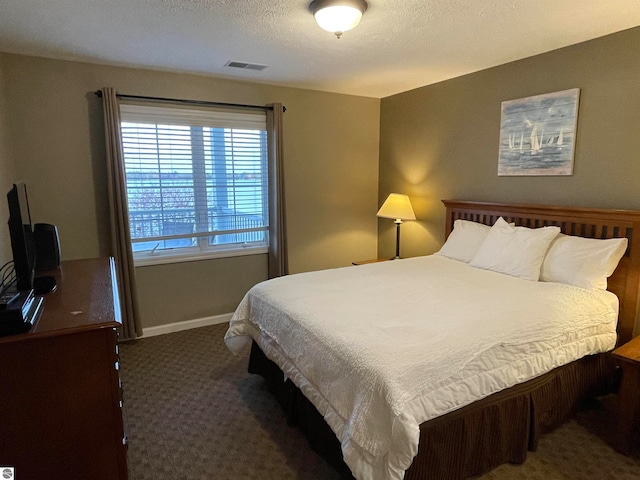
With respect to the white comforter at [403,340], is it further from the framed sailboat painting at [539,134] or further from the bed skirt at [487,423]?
the framed sailboat painting at [539,134]

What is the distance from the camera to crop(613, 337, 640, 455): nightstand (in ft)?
6.59

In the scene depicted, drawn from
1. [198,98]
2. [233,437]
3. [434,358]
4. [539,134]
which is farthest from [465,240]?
[198,98]

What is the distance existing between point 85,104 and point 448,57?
2999 millimetres

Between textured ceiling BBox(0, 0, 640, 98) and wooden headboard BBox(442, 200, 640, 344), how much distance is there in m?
1.20

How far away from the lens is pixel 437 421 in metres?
1.68

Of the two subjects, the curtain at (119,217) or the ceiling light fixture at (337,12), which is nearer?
the ceiling light fixture at (337,12)

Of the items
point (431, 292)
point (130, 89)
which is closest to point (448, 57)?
point (431, 292)

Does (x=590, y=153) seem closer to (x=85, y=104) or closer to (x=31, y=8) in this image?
(x=31, y=8)

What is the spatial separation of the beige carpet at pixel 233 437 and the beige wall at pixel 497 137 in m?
1.53

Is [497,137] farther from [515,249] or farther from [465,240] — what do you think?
[515,249]

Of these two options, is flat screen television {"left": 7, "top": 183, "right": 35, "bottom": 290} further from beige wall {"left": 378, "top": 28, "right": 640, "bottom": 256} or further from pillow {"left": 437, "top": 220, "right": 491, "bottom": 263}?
beige wall {"left": 378, "top": 28, "right": 640, "bottom": 256}

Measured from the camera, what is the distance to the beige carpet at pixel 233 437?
1.95 metres

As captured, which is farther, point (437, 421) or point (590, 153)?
point (590, 153)

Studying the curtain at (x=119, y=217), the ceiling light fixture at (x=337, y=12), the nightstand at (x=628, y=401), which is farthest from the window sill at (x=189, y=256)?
the nightstand at (x=628, y=401)
